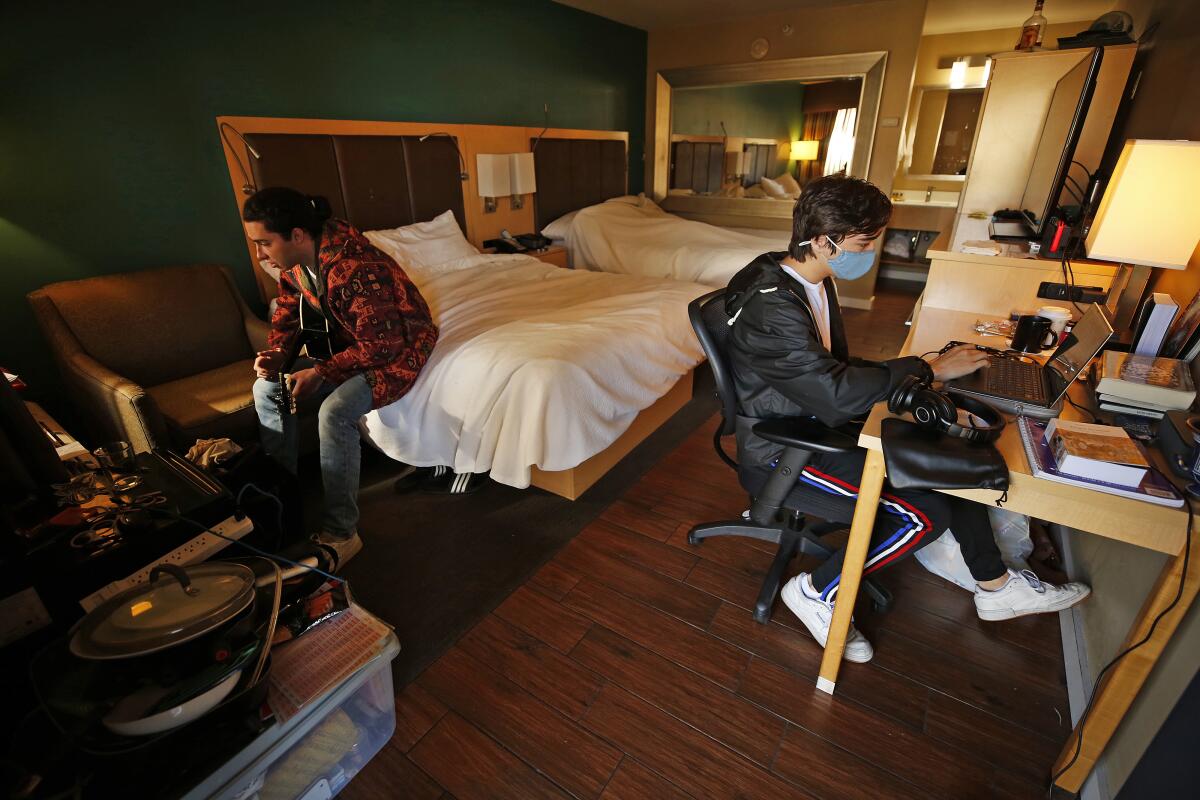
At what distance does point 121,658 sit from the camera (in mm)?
978

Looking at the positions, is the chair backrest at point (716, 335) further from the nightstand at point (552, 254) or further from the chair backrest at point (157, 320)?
the nightstand at point (552, 254)

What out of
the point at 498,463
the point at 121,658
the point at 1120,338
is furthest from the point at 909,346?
the point at 121,658

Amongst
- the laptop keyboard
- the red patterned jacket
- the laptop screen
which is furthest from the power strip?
the laptop screen

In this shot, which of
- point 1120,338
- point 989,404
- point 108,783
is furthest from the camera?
point 1120,338

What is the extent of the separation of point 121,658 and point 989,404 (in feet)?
6.29

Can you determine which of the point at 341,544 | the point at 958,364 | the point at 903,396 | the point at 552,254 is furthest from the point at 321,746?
the point at 552,254

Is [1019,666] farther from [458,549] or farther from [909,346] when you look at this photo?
[458,549]

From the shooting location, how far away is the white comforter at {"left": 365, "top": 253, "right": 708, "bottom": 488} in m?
2.07

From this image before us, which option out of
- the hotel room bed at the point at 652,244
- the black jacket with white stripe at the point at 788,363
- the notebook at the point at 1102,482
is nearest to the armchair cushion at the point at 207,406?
the black jacket with white stripe at the point at 788,363

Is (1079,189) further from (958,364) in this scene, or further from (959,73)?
(959,73)

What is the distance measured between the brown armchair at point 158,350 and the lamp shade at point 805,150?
513cm

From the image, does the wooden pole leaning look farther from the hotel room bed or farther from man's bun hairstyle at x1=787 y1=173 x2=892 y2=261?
the hotel room bed

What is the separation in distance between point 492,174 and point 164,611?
11.7 ft

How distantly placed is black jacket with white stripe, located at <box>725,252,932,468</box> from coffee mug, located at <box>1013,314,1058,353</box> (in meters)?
0.72
